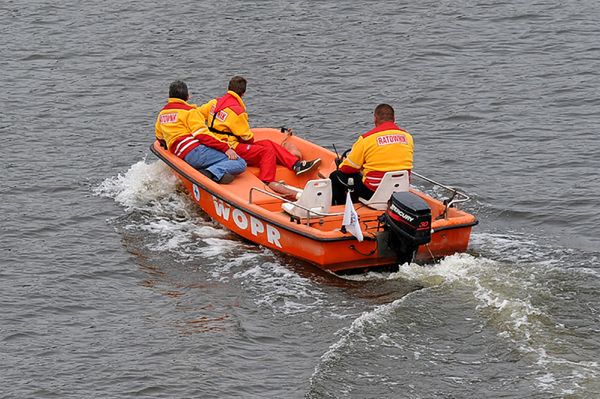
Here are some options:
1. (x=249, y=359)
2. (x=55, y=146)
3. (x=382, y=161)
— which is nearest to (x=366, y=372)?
(x=249, y=359)

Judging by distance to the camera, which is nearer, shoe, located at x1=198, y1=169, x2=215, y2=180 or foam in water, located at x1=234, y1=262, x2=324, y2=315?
foam in water, located at x1=234, y1=262, x2=324, y2=315

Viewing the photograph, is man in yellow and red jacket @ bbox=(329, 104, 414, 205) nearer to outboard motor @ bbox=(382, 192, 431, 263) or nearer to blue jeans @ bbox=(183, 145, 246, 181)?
outboard motor @ bbox=(382, 192, 431, 263)

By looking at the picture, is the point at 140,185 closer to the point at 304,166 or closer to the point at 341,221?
the point at 304,166

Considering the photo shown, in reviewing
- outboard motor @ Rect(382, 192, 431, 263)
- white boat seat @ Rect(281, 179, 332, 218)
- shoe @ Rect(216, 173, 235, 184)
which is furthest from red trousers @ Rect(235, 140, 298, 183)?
outboard motor @ Rect(382, 192, 431, 263)

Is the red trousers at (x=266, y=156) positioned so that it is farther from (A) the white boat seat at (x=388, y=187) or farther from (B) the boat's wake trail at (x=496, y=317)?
(B) the boat's wake trail at (x=496, y=317)

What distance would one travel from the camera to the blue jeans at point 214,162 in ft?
48.1

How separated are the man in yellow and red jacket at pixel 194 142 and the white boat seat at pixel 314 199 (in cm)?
140

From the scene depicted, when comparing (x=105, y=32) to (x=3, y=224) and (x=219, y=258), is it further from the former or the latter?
(x=219, y=258)

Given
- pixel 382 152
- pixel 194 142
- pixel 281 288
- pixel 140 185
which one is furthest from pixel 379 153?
pixel 140 185

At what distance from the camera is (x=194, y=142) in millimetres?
14945

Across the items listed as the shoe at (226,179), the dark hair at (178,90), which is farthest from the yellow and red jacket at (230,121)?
the shoe at (226,179)

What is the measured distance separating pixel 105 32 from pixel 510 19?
25.4 feet

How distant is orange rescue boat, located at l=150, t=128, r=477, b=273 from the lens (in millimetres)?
12617

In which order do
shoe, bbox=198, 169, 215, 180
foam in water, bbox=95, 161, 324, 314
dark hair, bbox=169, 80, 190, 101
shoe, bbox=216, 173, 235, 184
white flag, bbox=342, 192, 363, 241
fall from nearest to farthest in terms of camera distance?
1. white flag, bbox=342, 192, 363, 241
2. foam in water, bbox=95, 161, 324, 314
3. shoe, bbox=216, 173, 235, 184
4. shoe, bbox=198, 169, 215, 180
5. dark hair, bbox=169, 80, 190, 101
